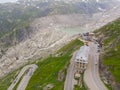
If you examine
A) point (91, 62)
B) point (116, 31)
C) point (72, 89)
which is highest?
point (116, 31)

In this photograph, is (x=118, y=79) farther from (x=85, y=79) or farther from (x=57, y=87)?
(x=57, y=87)

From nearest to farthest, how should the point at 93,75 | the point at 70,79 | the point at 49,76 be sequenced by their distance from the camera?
the point at 93,75 → the point at 70,79 → the point at 49,76

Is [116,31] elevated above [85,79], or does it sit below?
above

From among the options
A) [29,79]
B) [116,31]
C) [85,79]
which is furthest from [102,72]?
[116,31]

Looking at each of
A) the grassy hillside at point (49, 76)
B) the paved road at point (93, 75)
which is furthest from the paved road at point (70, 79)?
the paved road at point (93, 75)

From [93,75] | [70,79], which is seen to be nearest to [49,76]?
[70,79]

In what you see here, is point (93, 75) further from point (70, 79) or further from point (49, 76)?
point (49, 76)

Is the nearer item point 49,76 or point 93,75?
point 93,75

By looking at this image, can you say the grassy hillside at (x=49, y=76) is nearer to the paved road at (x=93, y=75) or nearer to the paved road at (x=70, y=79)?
the paved road at (x=70, y=79)

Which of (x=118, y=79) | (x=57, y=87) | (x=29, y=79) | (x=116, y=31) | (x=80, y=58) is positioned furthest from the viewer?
(x=116, y=31)
